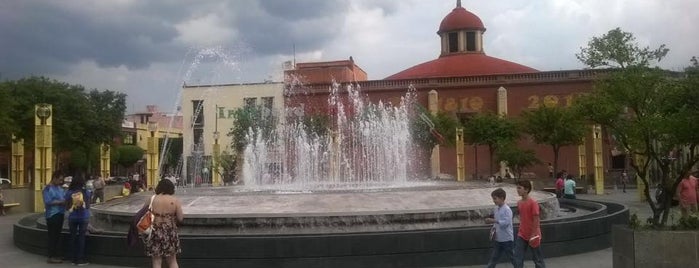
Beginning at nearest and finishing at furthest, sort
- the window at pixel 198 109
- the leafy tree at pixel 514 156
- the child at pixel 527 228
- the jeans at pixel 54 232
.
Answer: the child at pixel 527 228
the jeans at pixel 54 232
the leafy tree at pixel 514 156
the window at pixel 198 109

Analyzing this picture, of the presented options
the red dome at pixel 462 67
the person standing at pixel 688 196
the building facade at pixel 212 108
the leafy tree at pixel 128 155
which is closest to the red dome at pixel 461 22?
the red dome at pixel 462 67

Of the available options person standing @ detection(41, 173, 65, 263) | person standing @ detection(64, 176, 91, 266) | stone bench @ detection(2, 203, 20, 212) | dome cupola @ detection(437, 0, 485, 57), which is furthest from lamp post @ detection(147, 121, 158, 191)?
dome cupola @ detection(437, 0, 485, 57)

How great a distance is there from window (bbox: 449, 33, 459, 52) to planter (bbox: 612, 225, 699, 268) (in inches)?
1900

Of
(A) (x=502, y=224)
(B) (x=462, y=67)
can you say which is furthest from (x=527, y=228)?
(B) (x=462, y=67)

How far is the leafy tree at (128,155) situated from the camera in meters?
62.5

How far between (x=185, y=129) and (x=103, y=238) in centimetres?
A: 4744

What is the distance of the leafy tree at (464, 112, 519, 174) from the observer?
39.4 metres

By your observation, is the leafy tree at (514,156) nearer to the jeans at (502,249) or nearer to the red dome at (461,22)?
the red dome at (461,22)

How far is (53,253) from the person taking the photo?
32.2 ft

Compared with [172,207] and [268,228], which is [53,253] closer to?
[268,228]

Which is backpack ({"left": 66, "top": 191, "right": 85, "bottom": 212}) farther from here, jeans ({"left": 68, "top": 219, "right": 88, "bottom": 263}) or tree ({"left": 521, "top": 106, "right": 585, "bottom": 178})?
tree ({"left": 521, "top": 106, "right": 585, "bottom": 178})

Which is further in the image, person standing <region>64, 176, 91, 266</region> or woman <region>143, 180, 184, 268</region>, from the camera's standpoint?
person standing <region>64, 176, 91, 266</region>

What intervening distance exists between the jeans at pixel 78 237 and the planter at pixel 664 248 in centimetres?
739

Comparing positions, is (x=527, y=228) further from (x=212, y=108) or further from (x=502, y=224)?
(x=212, y=108)
